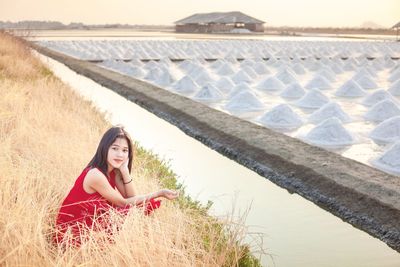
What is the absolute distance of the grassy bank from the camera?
8.61 ft

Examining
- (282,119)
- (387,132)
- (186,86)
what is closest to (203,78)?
(186,86)

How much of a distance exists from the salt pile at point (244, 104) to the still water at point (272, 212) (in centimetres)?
275

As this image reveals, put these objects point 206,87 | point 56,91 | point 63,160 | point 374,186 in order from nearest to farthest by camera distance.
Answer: point 63,160
point 374,186
point 56,91
point 206,87

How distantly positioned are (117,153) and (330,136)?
451 centimetres

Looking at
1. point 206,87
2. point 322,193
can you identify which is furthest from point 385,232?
point 206,87

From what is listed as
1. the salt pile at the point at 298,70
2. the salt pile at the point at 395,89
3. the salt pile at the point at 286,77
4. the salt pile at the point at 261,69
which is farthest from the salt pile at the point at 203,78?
the salt pile at the point at 395,89

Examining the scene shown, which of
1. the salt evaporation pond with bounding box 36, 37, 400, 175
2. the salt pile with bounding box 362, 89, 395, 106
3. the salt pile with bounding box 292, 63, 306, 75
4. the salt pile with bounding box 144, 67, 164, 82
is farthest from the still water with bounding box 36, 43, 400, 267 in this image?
the salt pile with bounding box 292, 63, 306, 75

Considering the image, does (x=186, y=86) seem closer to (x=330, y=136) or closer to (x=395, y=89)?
(x=395, y=89)

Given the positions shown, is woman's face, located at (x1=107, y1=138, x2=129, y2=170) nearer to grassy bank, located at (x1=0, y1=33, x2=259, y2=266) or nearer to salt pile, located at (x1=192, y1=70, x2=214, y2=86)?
grassy bank, located at (x1=0, y1=33, x2=259, y2=266)

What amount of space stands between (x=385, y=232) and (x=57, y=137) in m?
2.70

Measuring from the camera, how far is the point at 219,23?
218 feet

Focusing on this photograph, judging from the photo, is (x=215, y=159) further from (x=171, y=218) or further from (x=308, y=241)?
(x=171, y=218)

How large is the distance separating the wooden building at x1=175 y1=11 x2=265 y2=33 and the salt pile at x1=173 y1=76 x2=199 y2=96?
52.0 m

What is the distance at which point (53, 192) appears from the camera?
3744mm
